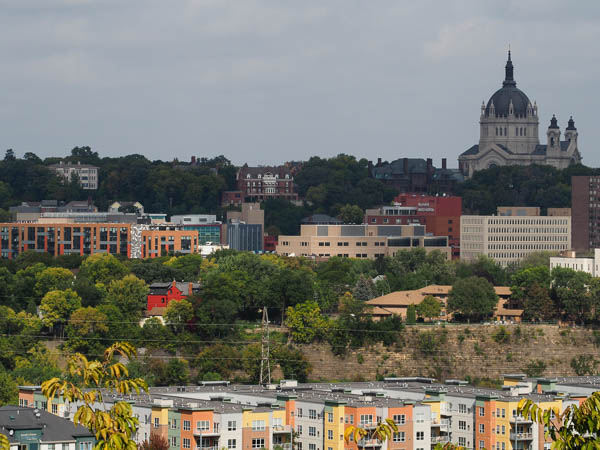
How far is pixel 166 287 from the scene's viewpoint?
95.4 metres

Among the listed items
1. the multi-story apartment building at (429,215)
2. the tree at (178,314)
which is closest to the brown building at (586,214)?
the multi-story apartment building at (429,215)

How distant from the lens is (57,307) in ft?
286

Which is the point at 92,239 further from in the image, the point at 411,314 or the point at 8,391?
the point at 8,391

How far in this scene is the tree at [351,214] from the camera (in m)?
158

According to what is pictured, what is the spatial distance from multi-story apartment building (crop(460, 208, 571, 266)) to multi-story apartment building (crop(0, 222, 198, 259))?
24.1m

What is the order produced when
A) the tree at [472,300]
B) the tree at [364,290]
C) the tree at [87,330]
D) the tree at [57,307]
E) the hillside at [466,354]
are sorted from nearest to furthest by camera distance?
the tree at [87,330]
the tree at [57,307]
the hillside at [466,354]
the tree at [472,300]
the tree at [364,290]

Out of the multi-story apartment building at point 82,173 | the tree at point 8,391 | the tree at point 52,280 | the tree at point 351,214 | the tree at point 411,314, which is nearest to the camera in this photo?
the tree at point 8,391

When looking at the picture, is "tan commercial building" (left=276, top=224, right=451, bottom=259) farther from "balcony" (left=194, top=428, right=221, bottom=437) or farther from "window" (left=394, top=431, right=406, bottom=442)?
"balcony" (left=194, top=428, right=221, bottom=437)

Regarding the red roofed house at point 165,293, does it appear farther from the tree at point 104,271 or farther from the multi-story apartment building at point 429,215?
the multi-story apartment building at point 429,215

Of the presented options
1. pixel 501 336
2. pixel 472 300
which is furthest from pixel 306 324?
pixel 472 300

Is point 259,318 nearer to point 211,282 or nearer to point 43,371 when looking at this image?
point 211,282

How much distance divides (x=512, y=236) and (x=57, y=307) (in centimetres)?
6307

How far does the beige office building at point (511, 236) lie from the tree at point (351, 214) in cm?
1551

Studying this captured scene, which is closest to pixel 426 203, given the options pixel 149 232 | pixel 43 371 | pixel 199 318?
pixel 149 232
